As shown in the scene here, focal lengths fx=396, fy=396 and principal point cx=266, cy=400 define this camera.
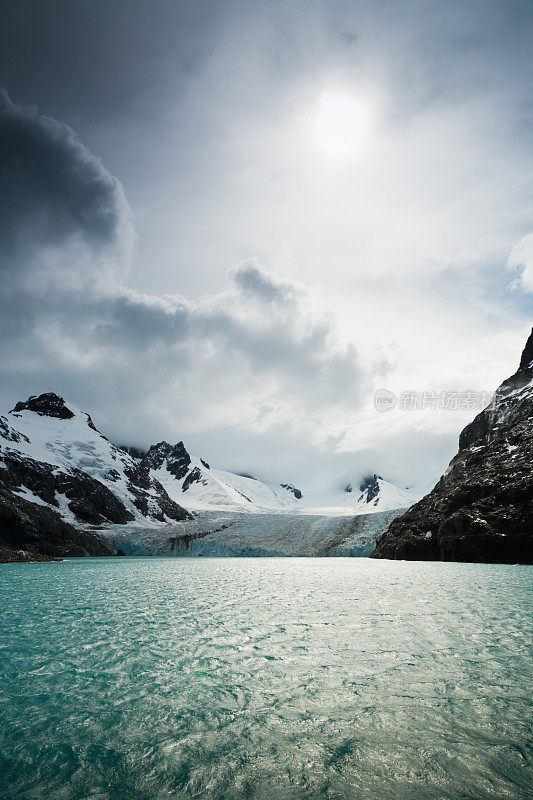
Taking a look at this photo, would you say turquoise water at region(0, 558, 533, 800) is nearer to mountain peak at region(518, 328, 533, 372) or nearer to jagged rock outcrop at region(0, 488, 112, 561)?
jagged rock outcrop at region(0, 488, 112, 561)

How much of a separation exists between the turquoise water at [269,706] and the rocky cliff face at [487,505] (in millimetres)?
48539

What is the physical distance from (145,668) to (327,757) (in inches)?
289

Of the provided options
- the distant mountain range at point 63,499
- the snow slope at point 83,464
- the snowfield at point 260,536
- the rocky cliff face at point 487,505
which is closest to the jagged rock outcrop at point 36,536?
the distant mountain range at point 63,499

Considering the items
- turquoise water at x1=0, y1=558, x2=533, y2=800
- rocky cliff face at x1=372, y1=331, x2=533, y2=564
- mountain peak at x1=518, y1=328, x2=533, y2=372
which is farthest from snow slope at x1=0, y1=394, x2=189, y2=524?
turquoise water at x1=0, y1=558, x2=533, y2=800

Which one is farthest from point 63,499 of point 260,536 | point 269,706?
point 269,706

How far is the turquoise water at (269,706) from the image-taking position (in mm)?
6484

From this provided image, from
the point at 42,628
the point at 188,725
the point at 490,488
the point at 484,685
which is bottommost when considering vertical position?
the point at 42,628

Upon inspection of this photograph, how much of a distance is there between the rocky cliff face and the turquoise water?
4854 centimetres

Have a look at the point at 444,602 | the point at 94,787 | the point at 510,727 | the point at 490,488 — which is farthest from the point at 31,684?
the point at 490,488

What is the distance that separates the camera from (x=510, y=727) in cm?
814

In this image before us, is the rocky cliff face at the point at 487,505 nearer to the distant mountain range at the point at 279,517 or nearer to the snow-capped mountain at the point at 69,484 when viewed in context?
the distant mountain range at the point at 279,517

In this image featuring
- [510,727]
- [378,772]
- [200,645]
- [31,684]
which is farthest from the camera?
[200,645]

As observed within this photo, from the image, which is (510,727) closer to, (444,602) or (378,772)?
(378,772)

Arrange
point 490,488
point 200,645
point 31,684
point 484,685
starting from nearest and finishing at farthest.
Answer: point 484,685 → point 31,684 → point 200,645 → point 490,488
